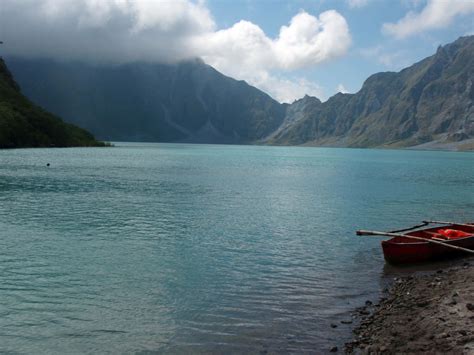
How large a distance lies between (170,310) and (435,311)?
39.9 feet

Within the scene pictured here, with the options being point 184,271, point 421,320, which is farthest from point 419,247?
point 184,271

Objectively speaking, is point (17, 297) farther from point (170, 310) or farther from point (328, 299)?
Answer: point (328, 299)

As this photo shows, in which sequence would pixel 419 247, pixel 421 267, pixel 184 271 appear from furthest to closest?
1. pixel 419 247
2. pixel 421 267
3. pixel 184 271

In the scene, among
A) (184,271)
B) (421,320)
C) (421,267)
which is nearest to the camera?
(421,320)

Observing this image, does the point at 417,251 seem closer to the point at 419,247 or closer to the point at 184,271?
the point at 419,247

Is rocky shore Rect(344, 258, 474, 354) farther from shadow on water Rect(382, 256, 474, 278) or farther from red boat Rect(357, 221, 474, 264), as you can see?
red boat Rect(357, 221, 474, 264)

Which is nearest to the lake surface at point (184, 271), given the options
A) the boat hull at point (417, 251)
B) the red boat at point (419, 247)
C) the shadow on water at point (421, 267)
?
the shadow on water at point (421, 267)

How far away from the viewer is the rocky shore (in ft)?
54.9

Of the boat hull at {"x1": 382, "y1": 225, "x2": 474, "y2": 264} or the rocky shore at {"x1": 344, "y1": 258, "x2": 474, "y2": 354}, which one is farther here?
the boat hull at {"x1": 382, "y1": 225, "x2": 474, "y2": 264}

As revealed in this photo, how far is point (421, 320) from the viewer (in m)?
19.4

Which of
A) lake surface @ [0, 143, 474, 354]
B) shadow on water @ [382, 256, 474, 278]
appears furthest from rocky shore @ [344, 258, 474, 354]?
shadow on water @ [382, 256, 474, 278]

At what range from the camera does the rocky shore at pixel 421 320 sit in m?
16.7

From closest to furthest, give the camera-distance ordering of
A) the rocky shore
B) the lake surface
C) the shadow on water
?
the rocky shore < the lake surface < the shadow on water

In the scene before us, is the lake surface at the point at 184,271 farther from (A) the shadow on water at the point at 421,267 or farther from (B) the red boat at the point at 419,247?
(B) the red boat at the point at 419,247
